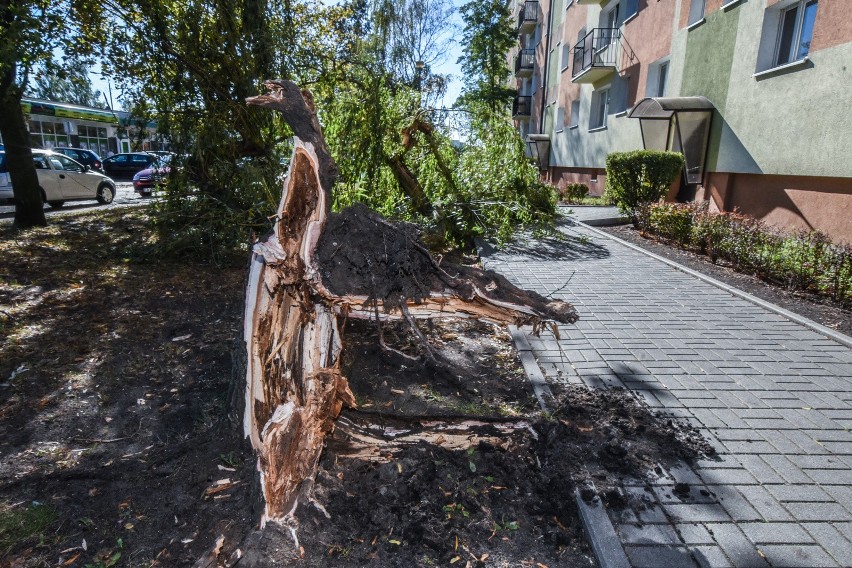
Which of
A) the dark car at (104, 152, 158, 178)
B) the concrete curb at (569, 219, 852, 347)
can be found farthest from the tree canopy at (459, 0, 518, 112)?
the concrete curb at (569, 219, 852, 347)

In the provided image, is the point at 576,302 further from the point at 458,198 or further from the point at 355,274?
the point at 355,274

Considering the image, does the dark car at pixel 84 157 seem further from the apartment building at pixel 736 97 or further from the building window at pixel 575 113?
the building window at pixel 575 113

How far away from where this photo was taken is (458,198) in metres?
9.38

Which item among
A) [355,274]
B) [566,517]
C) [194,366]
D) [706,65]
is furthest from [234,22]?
[706,65]

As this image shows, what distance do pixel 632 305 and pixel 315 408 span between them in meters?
4.92

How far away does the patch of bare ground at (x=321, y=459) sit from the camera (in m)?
2.57

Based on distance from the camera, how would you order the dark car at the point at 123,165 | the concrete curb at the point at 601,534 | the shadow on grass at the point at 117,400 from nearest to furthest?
the concrete curb at the point at 601,534 → the shadow on grass at the point at 117,400 → the dark car at the point at 123,165

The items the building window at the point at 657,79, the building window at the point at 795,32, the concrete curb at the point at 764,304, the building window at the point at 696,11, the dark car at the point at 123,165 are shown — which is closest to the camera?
the concrete curb at the point at 764,304

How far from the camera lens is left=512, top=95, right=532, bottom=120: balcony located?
121ft

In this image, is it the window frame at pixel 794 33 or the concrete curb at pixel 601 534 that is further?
the window frame at pixel 794 33

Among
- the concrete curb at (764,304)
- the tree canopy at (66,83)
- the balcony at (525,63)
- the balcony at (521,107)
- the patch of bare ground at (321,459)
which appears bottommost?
the patch of bare ground at (321,459)

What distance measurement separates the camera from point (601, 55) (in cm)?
1994

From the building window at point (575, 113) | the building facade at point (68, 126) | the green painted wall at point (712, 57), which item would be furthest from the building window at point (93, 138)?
the green painted wall at point (712, 57)

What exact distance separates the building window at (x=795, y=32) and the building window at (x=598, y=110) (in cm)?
1059
